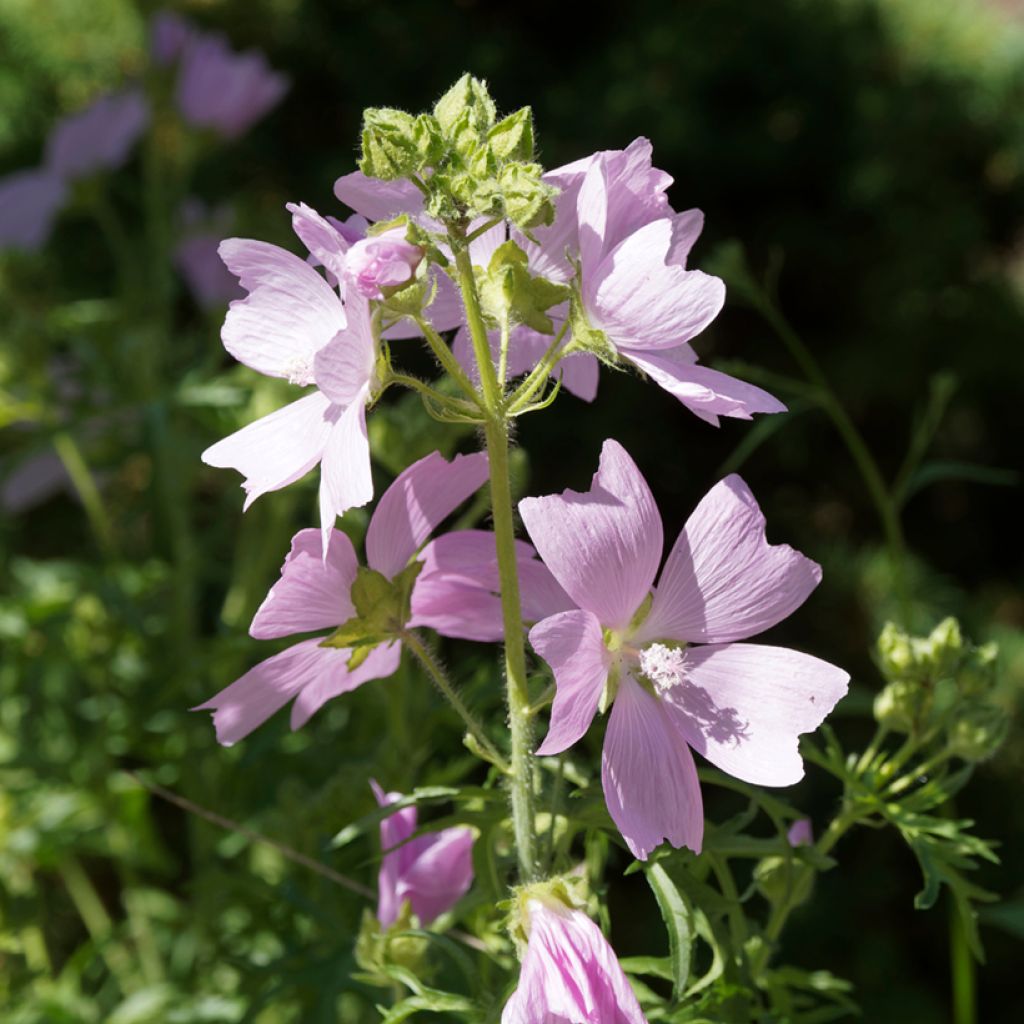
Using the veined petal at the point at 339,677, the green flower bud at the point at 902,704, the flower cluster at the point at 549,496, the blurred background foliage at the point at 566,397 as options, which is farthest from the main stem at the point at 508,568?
the blurred background foliage at the point at 566,397

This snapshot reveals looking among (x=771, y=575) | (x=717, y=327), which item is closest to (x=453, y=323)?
(x=771, y=575)

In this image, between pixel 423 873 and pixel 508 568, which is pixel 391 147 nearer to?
pixel 508 568

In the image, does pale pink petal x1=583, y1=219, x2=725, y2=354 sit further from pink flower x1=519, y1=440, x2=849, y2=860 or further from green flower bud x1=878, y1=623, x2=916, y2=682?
green flower bud x1=878, y1=623, x2=916, y2=682

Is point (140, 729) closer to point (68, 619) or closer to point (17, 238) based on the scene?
point (68, 619)

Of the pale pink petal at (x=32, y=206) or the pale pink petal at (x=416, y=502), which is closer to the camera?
the pale pink petal at (x=416, y=502)

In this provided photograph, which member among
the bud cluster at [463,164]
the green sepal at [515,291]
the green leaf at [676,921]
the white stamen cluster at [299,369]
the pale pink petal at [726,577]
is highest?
the bud cluster at [463,164]

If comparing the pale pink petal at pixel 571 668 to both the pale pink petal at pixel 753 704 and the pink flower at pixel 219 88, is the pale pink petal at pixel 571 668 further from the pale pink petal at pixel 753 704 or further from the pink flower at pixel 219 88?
the pink flower at pixel 219 88

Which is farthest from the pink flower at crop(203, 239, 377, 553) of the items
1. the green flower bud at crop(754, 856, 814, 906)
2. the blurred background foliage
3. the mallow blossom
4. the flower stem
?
the mallow blossom

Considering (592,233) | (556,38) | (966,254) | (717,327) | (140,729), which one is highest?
(592,233)
